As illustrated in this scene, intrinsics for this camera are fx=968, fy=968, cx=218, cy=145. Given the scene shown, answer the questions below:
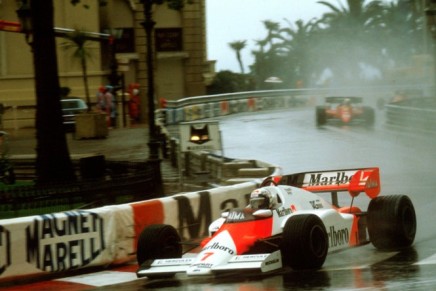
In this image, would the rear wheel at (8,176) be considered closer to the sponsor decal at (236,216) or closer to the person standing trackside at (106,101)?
the sponsor decal at (236,216)

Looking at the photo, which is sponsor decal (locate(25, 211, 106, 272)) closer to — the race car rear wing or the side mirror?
the side mirror

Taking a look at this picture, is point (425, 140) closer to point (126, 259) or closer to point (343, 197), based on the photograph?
point (343, 197)

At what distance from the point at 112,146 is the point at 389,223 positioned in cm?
2158

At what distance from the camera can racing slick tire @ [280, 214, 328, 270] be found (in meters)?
9.91

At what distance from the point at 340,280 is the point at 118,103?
35.8 meters

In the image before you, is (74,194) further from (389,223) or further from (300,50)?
(300,50)

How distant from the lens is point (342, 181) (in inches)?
490

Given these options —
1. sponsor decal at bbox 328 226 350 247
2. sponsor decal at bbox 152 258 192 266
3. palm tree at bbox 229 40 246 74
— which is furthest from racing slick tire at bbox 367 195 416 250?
palm tree at bbox 229 40 246 74

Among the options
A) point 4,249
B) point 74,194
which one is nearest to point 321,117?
point 74,194

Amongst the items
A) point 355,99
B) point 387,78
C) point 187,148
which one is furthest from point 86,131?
point 387,78

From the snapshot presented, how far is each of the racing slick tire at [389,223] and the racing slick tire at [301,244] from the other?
1737mm

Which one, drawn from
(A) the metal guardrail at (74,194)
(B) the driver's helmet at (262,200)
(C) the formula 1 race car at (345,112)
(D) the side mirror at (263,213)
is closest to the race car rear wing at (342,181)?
(B) the driver's helmet at (262,200)

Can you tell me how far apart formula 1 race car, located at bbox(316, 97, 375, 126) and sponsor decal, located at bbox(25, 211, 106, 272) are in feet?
95.3

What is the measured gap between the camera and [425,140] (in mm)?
32406
